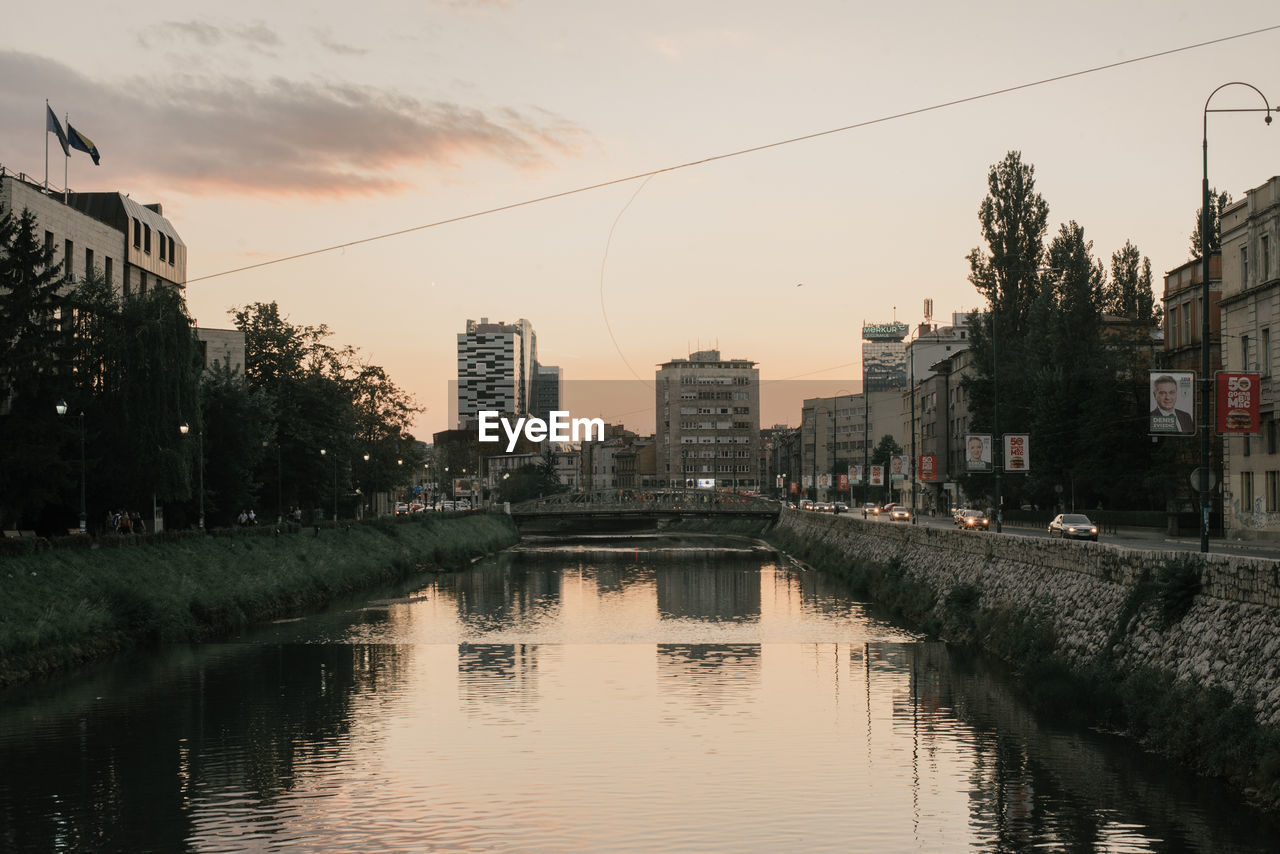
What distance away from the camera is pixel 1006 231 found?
9944 centimetres

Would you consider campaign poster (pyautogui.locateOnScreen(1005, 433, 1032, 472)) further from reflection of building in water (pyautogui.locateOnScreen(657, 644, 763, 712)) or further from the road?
reflection of building in water (pyautogui.locateOnScreen(657, 644, 763, 712))

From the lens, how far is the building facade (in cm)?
6278

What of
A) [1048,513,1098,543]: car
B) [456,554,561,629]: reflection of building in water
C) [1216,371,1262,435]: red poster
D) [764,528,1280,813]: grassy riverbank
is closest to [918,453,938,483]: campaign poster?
[1048,513,1098,543]: car

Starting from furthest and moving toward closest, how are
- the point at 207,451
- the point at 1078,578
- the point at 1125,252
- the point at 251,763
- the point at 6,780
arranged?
the point at 1125,252
the point at 207,451
the point at 1078,578
the point at 251,763
the point at 6,780

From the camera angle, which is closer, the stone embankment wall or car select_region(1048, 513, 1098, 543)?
the stone embankment wall

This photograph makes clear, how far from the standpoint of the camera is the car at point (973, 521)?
86.7m

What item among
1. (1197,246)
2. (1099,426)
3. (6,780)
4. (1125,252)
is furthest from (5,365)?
(1125,252)

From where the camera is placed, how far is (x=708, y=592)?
7431 centimetres

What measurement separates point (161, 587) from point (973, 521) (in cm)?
5588

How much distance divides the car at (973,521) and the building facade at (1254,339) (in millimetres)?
20073

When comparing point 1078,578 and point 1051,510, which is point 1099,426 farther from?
point 1078,578

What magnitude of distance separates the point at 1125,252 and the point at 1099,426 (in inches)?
1525

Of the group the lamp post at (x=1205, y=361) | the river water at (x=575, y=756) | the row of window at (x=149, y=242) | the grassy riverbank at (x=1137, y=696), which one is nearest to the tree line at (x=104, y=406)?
the river water at (x=575, y=756)

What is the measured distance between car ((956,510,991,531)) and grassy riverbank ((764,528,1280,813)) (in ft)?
121
